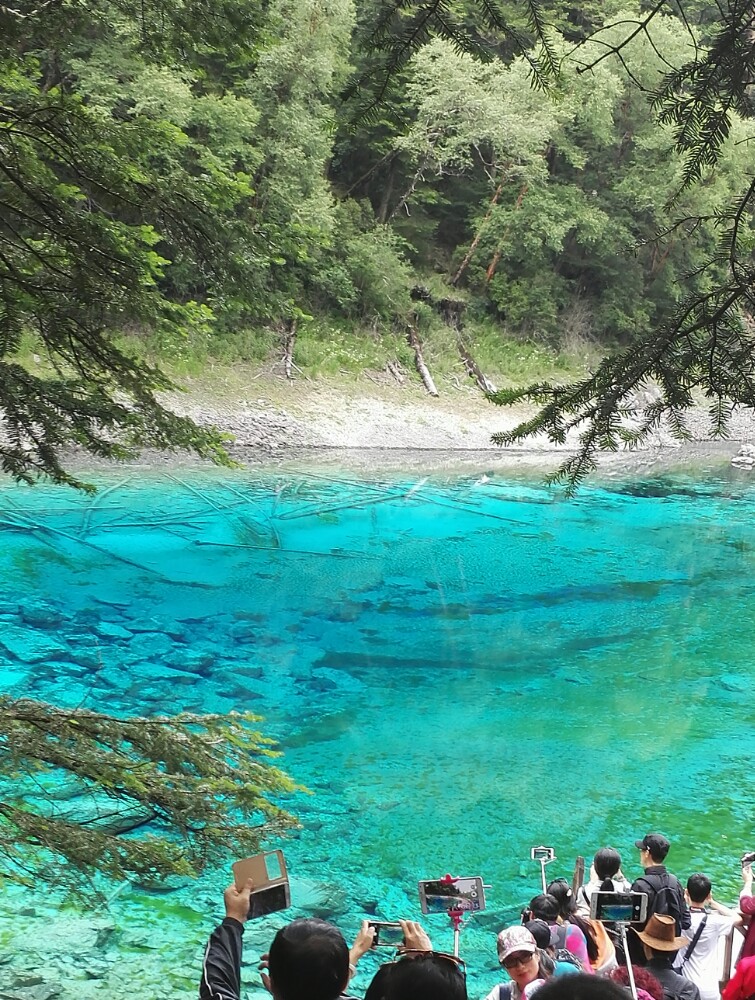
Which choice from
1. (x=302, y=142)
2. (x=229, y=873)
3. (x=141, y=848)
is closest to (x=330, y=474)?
(x=302, y=142)

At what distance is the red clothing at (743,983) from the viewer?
1951 mm

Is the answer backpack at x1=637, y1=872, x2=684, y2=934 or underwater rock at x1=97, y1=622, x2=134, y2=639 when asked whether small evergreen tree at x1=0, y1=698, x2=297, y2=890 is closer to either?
backpack at x1=637, y1=872, x2=684, y2=934

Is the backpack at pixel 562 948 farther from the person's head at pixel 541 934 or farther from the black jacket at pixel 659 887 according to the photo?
the black jacket at pixel 659 887

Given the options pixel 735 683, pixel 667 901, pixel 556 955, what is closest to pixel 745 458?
pixel 735 683

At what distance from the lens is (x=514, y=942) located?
6.63 ft

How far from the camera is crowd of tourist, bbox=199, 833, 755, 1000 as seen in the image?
147 centimetres

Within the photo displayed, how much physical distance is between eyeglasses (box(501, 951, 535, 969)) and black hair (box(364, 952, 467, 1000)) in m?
0.57

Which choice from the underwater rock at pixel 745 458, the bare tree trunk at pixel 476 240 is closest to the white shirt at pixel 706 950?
the underwater rock at pixel 745 458

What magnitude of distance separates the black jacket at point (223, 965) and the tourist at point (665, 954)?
1565 millimetres

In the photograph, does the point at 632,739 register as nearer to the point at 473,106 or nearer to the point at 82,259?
the point at 82,259

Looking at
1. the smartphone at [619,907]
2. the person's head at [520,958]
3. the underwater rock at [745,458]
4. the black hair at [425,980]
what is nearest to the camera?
the black hair at [425,980]

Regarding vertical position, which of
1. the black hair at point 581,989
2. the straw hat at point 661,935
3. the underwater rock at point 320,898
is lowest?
the underwater rock at point 320,898

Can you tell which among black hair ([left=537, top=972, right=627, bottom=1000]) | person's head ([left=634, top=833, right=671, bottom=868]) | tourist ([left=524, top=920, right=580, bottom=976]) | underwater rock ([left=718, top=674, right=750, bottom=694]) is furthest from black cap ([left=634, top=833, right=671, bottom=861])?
underwater rock ([left=718, top=674, right=750, bottom=694])

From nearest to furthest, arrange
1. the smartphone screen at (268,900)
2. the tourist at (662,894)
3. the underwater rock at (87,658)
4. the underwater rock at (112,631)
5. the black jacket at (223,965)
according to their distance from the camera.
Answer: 1. the black jacket at (223,965)
2. the smartphone screen at (268,900)
3. the tourist at (662,894)
4. the underwater rock at (87,658)
5. the underwater rock at (112,631)
